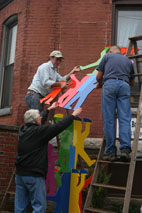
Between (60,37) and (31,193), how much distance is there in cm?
434

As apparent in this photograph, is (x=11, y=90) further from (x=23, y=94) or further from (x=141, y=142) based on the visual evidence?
(x=141, y=142)

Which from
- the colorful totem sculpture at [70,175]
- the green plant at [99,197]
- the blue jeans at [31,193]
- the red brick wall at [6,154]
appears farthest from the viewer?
the red brick wall at [6,154]

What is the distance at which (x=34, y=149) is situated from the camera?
162 inches

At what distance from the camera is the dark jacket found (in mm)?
4051

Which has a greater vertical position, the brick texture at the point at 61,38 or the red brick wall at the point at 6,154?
the brick texture at the point at 61,38

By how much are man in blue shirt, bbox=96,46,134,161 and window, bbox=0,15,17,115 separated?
13.5ft

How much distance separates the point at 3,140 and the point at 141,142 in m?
2.82

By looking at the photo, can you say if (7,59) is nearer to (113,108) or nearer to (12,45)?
(12,45)

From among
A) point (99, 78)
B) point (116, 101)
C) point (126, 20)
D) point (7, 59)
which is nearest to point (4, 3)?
point (7, 59)

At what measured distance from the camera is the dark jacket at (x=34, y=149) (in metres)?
4.05

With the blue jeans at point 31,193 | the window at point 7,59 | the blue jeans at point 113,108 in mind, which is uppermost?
the window at point 7,59

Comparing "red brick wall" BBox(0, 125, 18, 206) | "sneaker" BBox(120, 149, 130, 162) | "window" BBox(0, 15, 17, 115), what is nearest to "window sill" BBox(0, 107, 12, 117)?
"window" BBox(0, 15, 17, 115)

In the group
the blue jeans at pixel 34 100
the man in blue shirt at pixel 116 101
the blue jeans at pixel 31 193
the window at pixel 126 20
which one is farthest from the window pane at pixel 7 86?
the blue jeans at pixel 31 193

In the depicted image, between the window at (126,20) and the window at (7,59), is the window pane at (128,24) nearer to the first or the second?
the window at (126,20)
